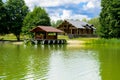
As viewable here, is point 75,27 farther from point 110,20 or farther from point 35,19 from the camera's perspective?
point 110,20

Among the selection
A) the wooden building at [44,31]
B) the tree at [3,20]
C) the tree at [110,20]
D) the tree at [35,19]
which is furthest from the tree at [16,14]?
the tree at [110,20]

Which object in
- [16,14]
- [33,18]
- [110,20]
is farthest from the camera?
[16,14]

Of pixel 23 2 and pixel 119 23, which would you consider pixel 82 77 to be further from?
pixel 23 2

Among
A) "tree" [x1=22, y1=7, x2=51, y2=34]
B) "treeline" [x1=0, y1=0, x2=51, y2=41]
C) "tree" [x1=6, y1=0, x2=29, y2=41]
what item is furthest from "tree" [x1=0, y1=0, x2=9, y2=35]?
"tree" [x1=22, y1=7, x2=51, y2=34]

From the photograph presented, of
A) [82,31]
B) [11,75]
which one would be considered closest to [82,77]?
[11,75]

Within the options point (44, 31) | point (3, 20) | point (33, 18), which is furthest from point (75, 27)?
point (44, 31)

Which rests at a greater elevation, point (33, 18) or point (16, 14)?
point (16, 14)

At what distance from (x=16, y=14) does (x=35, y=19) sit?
7.99 metres

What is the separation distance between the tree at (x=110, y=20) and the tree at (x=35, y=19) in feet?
39.8

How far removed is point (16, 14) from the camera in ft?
243

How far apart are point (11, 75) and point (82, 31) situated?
7215 centimetres

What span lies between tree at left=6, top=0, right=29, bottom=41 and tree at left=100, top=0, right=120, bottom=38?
63.6 feet

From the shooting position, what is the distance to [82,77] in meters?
16.5

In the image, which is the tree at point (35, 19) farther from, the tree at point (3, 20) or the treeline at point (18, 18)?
the tree at point (3, 20)
